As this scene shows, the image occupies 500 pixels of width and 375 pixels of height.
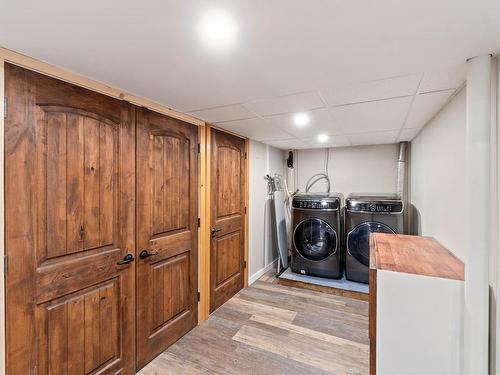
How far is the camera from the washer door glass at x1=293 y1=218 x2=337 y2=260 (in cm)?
365

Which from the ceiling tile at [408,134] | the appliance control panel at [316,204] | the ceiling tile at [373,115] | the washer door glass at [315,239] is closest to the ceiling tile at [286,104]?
the ceiling tile at [373,115]

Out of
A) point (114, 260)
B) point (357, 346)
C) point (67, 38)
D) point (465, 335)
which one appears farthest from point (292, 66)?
point (357, 346)

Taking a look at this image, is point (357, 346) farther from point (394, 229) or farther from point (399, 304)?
point (394, 229)

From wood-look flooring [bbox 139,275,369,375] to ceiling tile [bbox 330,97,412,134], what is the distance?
2.09 meters

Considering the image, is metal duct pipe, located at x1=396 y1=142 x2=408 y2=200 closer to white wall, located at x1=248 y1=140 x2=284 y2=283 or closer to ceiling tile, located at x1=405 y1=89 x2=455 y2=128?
ceiling tile, located at x1=405 y1=89 x2=455 y2=128

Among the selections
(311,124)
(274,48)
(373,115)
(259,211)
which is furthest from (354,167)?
(274,48)

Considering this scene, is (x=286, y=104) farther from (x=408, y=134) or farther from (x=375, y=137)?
(x=408, y=134)

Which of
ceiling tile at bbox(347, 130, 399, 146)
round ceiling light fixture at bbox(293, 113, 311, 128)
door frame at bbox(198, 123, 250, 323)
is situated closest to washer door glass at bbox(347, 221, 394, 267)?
ceiling tile at bbox(347, 130, 399, 146)

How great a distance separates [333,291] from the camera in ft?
11.1

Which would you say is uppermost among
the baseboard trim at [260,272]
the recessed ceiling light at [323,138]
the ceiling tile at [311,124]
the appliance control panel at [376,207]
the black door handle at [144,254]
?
the ceiling tile at [311,124]

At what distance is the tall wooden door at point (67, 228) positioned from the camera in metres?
1.29

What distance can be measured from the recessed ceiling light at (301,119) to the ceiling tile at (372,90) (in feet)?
1.28

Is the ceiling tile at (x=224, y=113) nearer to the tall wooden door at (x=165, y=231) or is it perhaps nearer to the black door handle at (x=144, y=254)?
the tall wooden door at (x=165, y=231)

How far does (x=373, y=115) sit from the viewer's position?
2.27m
